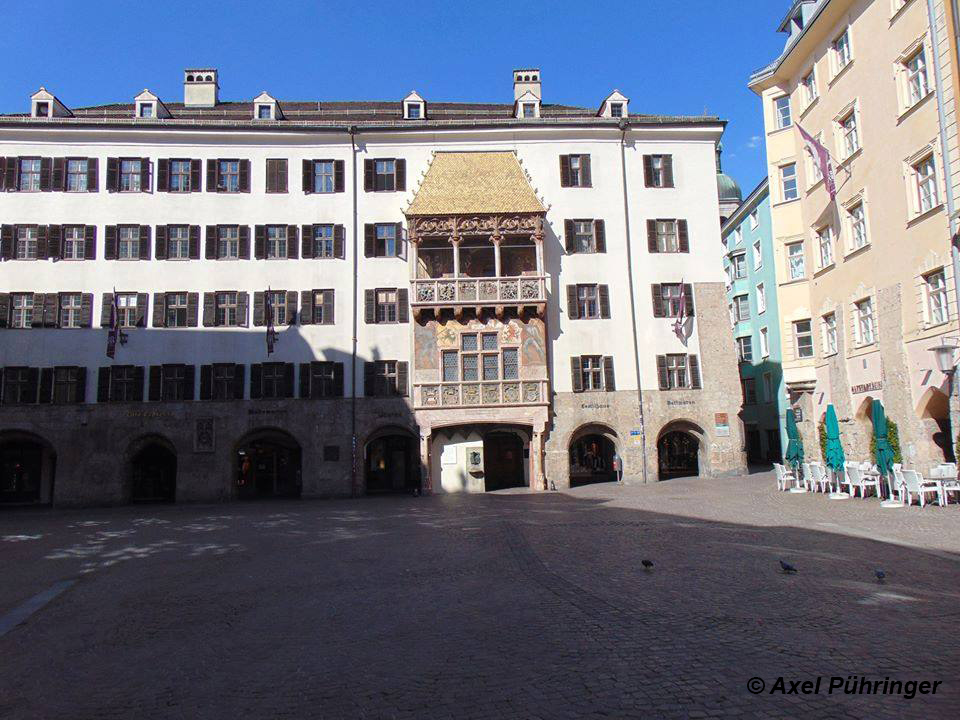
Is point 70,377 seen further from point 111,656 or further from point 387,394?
point 111,656

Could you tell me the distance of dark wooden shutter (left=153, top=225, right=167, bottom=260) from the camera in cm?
3434

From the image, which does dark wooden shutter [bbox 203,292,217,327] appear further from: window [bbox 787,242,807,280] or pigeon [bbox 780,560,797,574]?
pigeon [bbox 780,560,797,574]

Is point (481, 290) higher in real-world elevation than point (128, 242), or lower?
lower

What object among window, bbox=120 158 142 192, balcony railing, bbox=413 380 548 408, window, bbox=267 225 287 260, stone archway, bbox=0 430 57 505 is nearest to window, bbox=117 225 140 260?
window, bbox=120 158 142 192

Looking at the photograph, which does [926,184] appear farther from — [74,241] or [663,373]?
[74,241]

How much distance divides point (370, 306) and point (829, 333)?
777 inches

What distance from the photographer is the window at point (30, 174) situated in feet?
114

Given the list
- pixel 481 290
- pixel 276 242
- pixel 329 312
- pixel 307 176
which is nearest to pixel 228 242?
pixel 276 242

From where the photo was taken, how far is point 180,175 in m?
35.3

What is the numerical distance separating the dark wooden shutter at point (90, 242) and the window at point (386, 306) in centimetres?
1345

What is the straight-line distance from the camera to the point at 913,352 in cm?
2222

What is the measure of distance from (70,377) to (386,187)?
17016mm

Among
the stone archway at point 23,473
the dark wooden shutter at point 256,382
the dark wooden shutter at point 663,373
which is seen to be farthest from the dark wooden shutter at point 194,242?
the dark wooden shutter at point 663,373

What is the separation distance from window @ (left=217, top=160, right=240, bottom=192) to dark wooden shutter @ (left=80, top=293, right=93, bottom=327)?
309 inches
